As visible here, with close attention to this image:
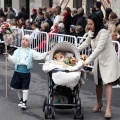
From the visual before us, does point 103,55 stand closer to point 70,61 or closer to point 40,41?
point 70,61

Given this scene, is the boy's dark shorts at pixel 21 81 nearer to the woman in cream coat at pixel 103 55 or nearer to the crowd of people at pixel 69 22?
the woman in cream coat at pixel 103 55

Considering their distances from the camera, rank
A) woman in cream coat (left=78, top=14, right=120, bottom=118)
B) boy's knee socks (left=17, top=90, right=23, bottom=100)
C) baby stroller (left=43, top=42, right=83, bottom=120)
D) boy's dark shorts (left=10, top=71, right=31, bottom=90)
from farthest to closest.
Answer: boy's knee socks (left=17, top=90, right=23, bottom=100) → boy's dark shorts (left=10, top=71, right=31, bottom=90) → baby stroller (left=43, top=42, right=83, bottom=120) → woman in cream coat (left=78, top=14, right=120, bottom=118)

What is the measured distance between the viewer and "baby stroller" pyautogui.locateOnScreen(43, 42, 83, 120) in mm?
8234

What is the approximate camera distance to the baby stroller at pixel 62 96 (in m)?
8.23

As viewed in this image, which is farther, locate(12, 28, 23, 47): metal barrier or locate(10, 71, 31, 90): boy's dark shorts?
locate(12, 28, 23, 47): metal barrier

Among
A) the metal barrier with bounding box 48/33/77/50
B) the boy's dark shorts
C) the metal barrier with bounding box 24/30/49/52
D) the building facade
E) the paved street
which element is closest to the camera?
the paved street

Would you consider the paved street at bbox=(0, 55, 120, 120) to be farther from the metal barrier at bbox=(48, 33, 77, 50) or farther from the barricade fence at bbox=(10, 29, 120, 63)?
the barricade fence at bbox=(10, 29, 120, 63)

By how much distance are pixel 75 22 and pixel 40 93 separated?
630 centimetres

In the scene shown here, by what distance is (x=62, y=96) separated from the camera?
848 centimetres

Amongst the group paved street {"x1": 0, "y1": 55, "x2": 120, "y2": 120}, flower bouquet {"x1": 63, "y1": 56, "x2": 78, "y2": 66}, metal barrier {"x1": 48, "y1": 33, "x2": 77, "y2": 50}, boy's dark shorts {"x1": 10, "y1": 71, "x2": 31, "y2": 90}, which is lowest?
paved street {"x1": 0, "y1": 55, "x2": 120, "y2": 120}

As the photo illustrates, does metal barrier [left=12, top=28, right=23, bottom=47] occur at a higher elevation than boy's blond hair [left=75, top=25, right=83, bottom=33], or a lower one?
lower

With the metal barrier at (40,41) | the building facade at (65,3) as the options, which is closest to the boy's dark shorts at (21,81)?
the metal barrier at (40,41)

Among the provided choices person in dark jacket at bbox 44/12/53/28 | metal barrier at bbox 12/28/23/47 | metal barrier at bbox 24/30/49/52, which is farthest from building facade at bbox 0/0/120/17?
metal barrier at bbox 24/30/49/52

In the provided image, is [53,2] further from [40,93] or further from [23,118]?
[23,118]
